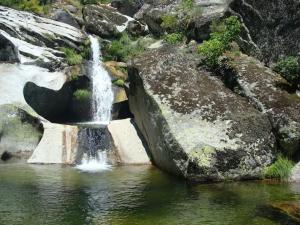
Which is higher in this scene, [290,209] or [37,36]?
[37,36]

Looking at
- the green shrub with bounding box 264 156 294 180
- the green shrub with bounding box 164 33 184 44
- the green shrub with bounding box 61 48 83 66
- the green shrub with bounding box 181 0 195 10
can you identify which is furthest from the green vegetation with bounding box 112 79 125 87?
the green shrub with bounding box 264 156 294 180

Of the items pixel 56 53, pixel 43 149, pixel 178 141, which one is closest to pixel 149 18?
pixel 56 53

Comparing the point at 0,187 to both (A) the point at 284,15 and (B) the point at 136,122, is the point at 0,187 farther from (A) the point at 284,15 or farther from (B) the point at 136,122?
(A) the point at 284,15

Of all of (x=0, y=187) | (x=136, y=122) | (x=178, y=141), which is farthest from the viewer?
(x=136, y=122)

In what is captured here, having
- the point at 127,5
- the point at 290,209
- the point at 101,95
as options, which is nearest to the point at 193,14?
the point at 101,95

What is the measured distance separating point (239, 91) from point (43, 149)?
31.0ft

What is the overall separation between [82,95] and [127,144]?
23.2 feet

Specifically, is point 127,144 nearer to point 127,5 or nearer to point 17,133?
point 17,133

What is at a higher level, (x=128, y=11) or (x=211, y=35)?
(x=128, y=11)

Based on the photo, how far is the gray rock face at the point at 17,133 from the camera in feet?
72.6

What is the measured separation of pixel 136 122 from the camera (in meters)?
23.5

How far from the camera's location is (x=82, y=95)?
2831 centimetres

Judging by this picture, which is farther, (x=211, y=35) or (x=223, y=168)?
(x=211, y=35)

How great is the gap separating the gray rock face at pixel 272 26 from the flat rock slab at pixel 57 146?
9797 millimetres
